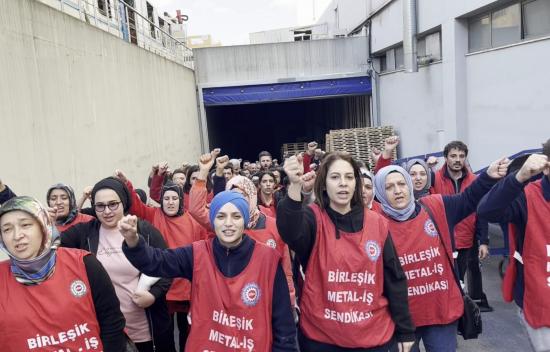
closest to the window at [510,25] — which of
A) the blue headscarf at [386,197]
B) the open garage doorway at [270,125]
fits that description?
the blue headscarf at [386,197]

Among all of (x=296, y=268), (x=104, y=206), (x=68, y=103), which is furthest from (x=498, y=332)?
(x=68, y=103)

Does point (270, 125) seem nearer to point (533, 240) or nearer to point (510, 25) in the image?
point (510, 25)

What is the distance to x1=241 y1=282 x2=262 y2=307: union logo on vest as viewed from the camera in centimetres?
231

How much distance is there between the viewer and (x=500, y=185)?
2.54m

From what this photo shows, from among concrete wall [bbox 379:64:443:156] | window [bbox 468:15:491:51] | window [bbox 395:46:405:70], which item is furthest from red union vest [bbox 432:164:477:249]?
window [bbox 395:46:405:70]

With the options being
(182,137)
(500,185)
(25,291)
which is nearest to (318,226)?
(500,185)

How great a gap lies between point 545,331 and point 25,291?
9.33 feet

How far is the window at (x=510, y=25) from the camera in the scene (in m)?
7.54

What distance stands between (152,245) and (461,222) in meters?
3.12

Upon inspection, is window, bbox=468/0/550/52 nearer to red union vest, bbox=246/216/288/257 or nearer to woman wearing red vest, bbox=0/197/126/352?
red union vest, bbox=246/216/288/257

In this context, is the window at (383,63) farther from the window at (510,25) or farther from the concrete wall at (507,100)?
the concrete wall at (507,100)

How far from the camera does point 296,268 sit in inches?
109

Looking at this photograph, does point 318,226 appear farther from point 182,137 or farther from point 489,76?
point 182,137

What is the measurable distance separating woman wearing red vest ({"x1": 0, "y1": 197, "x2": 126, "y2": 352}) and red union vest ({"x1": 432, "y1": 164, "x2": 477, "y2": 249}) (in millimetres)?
3599
